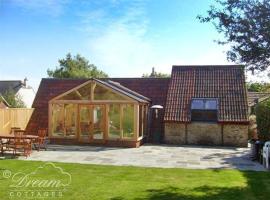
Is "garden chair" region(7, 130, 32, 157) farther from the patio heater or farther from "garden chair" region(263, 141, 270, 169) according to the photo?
"garden chair" region(263, 141, 270, 169)

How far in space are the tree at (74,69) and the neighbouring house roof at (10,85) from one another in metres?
7.33

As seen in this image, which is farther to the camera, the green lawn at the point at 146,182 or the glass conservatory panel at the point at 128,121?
the glass conservatory panel at the point at 128,121

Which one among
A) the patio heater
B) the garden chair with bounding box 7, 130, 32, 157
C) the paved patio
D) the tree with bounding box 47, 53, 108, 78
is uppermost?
the tree with bounding box 47, 53, 108, 78

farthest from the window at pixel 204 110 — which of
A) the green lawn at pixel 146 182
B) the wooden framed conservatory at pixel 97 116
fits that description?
the green lawn at pixel 146 182

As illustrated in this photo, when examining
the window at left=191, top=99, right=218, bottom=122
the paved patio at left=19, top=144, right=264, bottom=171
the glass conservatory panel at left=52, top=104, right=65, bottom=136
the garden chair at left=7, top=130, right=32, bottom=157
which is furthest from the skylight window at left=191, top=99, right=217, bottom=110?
the garden chair at left=7, top=130, right=32, bottom=157

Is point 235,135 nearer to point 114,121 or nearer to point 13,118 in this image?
point 114,121

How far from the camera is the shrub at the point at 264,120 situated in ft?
60.1

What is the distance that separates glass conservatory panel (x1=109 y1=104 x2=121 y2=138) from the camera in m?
21.0

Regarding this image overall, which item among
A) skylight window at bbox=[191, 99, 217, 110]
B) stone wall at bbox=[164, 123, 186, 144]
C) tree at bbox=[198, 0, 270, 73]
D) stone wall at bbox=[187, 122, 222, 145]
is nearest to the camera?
tree at bbox=[198, 0, 270, 73]

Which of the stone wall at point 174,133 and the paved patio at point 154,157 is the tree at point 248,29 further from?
the stone wall at point 174,133

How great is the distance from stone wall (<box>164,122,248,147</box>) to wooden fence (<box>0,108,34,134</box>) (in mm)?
9553

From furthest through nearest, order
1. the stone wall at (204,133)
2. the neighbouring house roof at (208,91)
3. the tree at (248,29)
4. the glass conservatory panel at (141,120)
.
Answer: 1. the neighbouring house roof at (208,91)
2. the stone wall at (204,133)
3. the glass conservatory panel at (141,120)
4. the tree at (248,29)

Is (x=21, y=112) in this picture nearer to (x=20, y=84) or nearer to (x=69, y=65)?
(x=20, y=84)

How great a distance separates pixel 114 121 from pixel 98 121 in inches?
39.4
